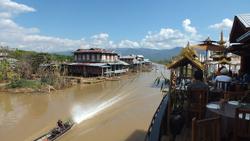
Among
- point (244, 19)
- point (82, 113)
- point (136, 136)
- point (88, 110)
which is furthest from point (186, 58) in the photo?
point (88, 110)

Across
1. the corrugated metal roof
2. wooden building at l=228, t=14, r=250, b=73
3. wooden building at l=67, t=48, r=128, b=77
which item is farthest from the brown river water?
wooden building at l=67, t=48, r=128, b=77

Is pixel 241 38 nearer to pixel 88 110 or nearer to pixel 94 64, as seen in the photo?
pixel 88 110

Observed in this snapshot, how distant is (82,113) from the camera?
20094 millimetres

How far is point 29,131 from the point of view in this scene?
50.6 feet

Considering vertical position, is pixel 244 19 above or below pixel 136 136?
above

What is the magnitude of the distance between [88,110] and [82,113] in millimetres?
1271

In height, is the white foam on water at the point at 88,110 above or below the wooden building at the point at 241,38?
below

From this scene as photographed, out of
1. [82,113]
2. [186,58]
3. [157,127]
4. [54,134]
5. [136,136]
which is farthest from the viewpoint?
[82,113]

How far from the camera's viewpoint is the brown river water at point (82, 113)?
14695mm

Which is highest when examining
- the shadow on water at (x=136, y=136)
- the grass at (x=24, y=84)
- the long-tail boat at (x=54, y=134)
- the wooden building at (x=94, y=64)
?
the wooden building at (x=94, y=64)

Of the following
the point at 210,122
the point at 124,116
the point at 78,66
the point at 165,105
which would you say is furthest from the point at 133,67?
the point at 210,122

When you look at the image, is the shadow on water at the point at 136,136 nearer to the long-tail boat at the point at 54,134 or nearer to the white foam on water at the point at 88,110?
the long-tail boat at the point at 54,134

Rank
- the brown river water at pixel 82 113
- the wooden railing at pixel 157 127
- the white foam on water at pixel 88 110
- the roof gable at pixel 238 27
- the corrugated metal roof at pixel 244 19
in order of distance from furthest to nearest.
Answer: the white foam on water at pixel 88 110, the brown river water at pixel 82 113, the roof gable at pixel 238 27, the corrugated metal roof at pixel 244 19, the wooden railing at pixel 157 127

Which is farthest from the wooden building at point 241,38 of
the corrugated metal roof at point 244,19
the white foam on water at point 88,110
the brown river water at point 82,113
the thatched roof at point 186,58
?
the white foam on water at point 88,110
